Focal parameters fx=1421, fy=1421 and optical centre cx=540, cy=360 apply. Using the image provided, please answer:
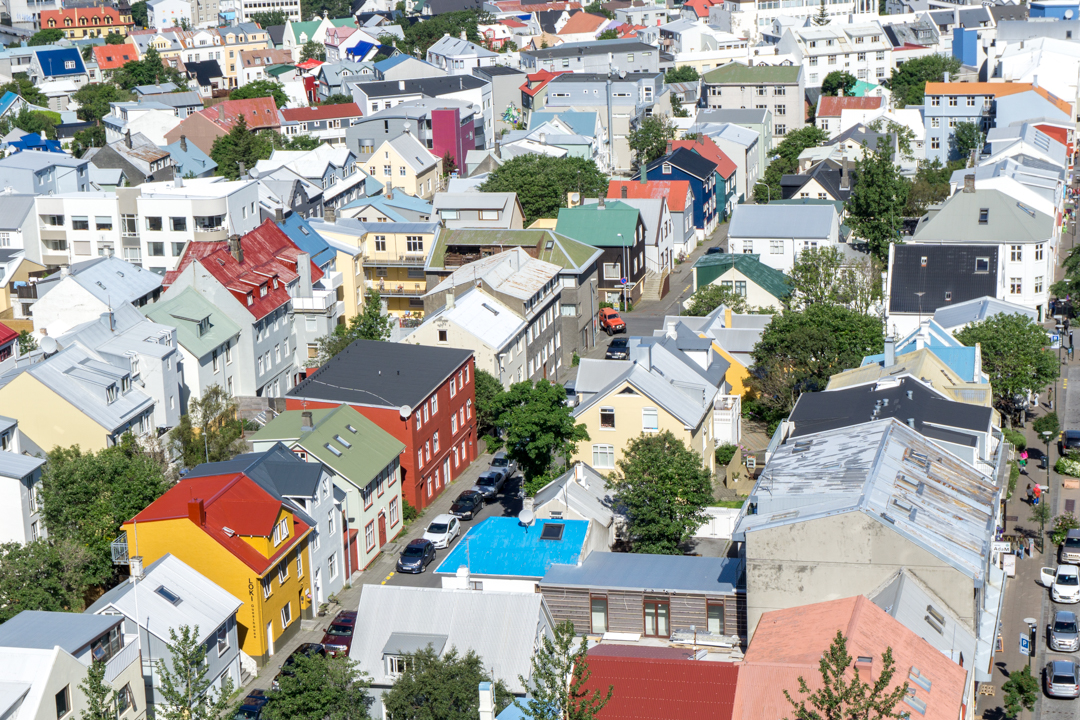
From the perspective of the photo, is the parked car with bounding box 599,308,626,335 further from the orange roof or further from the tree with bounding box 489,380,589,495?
the orange roof

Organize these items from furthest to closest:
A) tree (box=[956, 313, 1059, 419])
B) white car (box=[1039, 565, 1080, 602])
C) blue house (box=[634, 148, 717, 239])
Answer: blue house (box=[634, 148, 717, 239]) → tree (box=[956, 313, 1059, 419]) → white car (box=[1039, 565, 1080, 602])

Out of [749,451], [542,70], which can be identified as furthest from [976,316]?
[542,70]

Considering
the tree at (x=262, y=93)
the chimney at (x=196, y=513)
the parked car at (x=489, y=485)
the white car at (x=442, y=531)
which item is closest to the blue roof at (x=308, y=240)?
the parked car at (x=489, y=485)

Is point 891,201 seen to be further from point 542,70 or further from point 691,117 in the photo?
point 542,70

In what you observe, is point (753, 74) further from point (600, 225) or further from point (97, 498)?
point (97, 498)

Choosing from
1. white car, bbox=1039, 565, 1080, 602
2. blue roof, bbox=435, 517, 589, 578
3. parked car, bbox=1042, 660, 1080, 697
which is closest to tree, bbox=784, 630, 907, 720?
parked car, bbox=1042, 660, 1080, 697

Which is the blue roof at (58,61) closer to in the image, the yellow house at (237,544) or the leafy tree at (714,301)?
the leafy tree at (714,301)

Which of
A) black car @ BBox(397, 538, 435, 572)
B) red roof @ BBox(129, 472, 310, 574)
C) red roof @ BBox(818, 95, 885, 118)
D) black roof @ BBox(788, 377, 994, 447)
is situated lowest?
black car @ BBox(397, 538, 435, 572)
